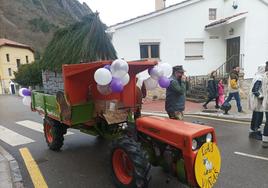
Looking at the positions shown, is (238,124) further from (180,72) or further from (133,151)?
(133,151)

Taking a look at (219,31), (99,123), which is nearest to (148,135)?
(99,123)

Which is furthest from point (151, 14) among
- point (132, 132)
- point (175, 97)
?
point (132, 132)

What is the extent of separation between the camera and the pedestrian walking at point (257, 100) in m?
6.64

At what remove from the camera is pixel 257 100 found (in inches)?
265

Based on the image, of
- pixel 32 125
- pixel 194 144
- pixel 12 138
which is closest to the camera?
pixel 194 144

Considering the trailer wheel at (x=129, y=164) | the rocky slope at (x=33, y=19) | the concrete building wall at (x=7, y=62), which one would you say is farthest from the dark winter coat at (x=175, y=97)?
the rocky slope at (x=33, y=19)

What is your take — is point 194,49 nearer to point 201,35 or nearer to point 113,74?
point 201,35

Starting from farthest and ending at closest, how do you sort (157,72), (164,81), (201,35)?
(201,35) < (164,81) < (157,72)

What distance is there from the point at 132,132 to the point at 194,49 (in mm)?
12579

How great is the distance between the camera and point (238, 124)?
8.54 meters

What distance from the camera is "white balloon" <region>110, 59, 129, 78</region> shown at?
4.12 m

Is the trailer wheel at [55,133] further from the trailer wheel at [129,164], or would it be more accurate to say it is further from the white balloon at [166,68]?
the white balloon at [166,68]

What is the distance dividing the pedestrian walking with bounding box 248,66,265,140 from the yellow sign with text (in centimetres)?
364

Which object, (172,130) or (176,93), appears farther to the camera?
(176,93)
